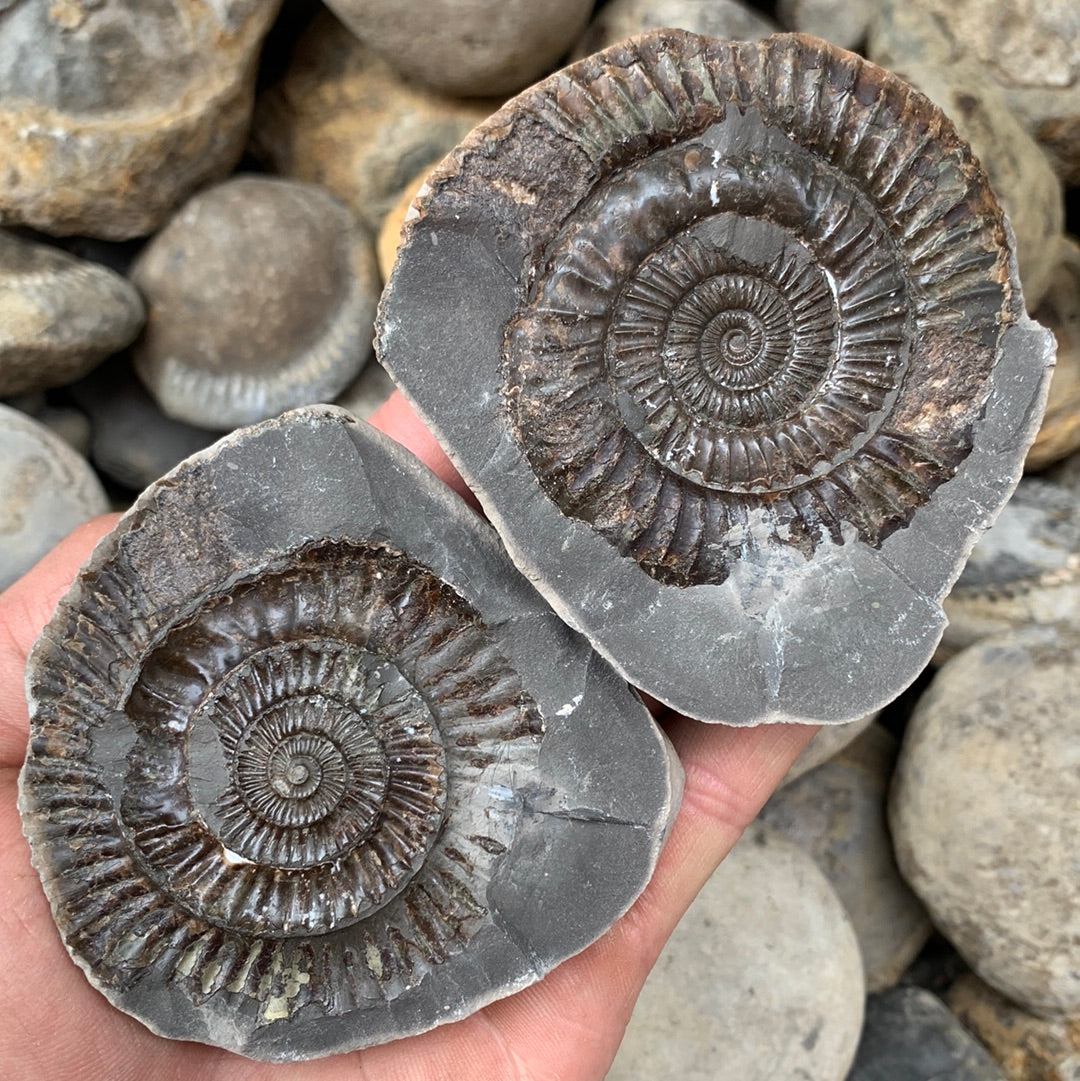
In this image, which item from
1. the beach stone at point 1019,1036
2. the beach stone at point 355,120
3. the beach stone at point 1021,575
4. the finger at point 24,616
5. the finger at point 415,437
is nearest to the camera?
the finger at point 24,616

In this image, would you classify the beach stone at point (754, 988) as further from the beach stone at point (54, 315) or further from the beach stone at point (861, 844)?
the beach stone at point (54, 315)

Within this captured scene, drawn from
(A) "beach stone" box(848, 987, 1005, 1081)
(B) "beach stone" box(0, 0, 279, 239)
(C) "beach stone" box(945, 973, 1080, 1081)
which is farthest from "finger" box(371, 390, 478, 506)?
(C) "beach stone" box(945, 973, 1080, 1081)

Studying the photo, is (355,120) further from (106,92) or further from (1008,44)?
(1008,44)

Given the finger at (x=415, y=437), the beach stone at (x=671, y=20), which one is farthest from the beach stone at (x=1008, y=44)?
the finger at (x=415, y=437)

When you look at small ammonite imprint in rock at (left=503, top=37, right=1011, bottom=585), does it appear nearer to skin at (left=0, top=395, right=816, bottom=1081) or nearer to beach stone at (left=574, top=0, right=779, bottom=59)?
skin at (left=0, top=395, right=816, bottom=1081)

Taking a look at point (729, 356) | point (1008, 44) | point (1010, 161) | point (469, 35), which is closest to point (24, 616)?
point (729, 356)

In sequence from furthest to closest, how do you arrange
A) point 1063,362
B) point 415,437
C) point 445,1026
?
point 1063,362, point 415,437, point 445,1026
